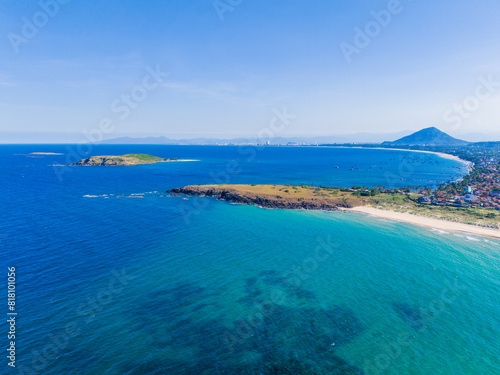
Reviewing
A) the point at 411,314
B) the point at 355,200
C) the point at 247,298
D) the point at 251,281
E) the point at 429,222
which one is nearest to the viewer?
the point at 411,314

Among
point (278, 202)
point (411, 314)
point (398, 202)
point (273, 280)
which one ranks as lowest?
point (411, 314)

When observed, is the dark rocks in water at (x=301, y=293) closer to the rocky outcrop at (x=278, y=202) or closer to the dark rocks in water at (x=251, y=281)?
the dark rocks in water at (x=251, y=281)

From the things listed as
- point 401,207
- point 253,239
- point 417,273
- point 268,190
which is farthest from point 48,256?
point 401,207

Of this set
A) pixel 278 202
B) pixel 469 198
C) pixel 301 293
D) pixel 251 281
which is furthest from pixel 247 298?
pixel 469 198

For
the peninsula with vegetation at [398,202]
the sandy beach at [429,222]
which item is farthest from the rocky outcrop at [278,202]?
the sandy beach at [429,222]

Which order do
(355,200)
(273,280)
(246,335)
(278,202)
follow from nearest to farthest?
1. (246,335)
2. (273,280)
3. (278,202)
4. (355,200)

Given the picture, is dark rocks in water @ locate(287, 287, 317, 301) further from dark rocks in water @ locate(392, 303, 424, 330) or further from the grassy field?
the grassy field

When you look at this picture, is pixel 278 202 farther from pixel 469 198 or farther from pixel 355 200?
pixel 469 198
